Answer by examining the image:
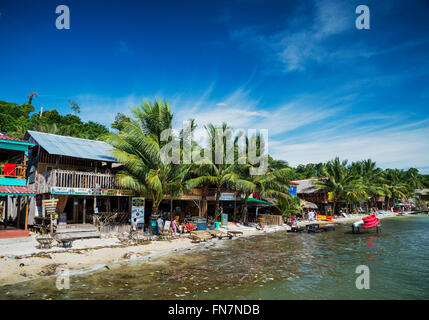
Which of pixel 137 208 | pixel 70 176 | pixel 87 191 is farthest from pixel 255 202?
pixel 70 176

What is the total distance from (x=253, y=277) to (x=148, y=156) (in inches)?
437

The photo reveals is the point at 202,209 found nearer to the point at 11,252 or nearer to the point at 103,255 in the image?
the point at 103,255

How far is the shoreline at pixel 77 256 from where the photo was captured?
420 inches

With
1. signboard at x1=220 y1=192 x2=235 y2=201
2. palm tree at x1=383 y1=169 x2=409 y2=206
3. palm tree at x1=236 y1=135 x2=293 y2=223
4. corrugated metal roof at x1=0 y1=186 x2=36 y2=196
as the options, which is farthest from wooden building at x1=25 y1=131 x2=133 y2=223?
palm tree at x1=383 y1=169 x2=409 y2=206

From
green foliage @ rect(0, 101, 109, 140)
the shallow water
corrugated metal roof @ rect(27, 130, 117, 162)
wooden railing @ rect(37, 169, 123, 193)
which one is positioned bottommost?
the shallow water

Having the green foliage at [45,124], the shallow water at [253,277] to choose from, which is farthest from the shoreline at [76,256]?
the green foliage at [45,124]

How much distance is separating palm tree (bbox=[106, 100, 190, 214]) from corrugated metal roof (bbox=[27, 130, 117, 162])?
1.56 metres

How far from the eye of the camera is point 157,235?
63.2 ft

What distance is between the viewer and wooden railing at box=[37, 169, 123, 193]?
17.3 metres

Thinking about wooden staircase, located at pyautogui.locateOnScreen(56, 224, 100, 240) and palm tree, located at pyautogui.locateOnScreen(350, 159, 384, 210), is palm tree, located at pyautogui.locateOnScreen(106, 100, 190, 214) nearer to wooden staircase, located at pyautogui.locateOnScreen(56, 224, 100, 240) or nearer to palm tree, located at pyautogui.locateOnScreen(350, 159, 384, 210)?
wooden staircase, located at pyautogui.locateOnScreen(56, 224, 100, 240)

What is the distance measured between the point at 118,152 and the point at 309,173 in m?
62.8

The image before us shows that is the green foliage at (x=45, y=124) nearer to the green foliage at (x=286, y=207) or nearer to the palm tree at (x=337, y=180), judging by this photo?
the green foliage at (x=286, y=207)
